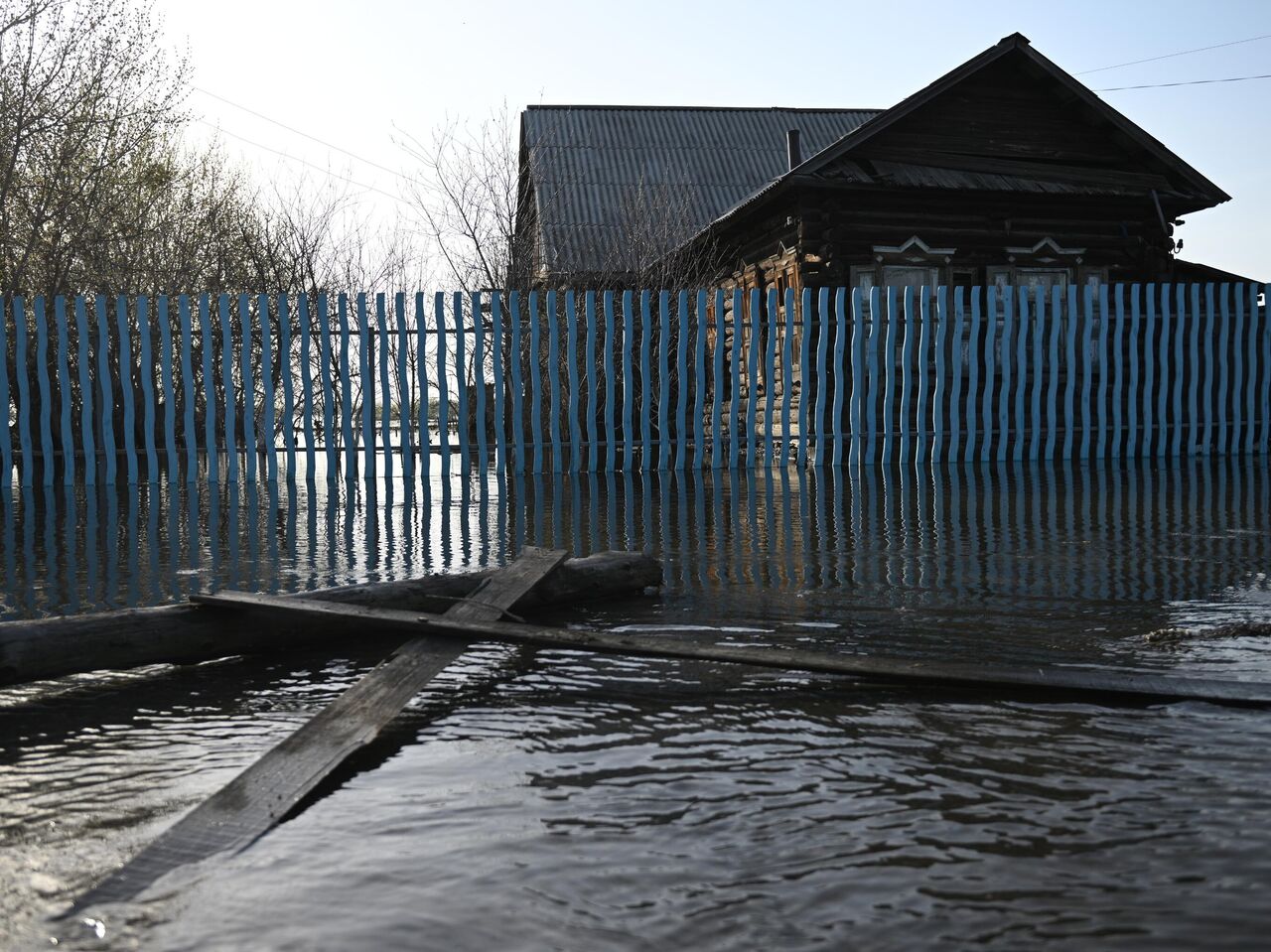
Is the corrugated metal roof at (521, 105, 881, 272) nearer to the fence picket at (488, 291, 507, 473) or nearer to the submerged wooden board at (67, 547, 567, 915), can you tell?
the fence picket at (488, 291, 507, 473)

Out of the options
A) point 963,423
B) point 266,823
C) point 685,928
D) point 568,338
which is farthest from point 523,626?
point 963,423

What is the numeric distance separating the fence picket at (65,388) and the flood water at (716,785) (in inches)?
234

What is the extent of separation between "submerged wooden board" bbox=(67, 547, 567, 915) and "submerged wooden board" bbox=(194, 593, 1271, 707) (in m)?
0.17

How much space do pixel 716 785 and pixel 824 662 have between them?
3.13 feet

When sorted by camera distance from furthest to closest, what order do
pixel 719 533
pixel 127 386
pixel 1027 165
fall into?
pixel 1027 165 < pixel 127 386 < pixel 719 533

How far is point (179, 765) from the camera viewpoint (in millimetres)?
2789

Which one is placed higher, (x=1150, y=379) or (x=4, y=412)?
(x=1150, y=379)

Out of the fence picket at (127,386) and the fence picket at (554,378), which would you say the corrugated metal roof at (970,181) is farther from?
the fence picket at (127,386)

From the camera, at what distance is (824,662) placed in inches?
136

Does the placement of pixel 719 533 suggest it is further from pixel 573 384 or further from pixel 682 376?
pixel 682 376

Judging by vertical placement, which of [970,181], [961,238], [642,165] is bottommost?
[961,238]

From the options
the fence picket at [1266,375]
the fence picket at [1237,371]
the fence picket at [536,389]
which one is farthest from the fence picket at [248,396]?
the fence picket at [1266,375]

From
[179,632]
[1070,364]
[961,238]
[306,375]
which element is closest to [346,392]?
[306,375]

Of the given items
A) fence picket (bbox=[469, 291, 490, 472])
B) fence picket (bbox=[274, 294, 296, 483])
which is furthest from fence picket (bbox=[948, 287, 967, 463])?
fence picket (bbox=[274, 294, 296, 483])
